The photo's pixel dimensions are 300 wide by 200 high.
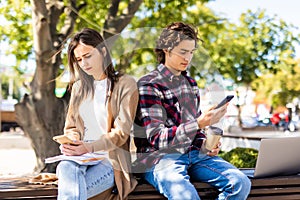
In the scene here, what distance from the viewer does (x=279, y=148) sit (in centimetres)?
360

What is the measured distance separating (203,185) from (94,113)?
2.55ft

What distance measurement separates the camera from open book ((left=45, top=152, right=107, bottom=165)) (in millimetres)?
3184

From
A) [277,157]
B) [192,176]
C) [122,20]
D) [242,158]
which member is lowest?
[242,158]

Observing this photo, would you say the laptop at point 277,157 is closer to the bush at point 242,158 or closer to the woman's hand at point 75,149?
the woman's hand at point 75,149

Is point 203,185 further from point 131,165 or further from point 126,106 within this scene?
point 126,106

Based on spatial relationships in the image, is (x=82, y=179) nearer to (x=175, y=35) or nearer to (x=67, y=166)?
(x=67, y=166)

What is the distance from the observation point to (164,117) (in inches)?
135

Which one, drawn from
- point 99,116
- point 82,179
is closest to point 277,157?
point 99,116

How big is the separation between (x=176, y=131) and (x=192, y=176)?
38 centimetres

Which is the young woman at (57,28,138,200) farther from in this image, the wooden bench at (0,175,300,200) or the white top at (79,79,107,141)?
the wooden bench at (0,175,300,200)

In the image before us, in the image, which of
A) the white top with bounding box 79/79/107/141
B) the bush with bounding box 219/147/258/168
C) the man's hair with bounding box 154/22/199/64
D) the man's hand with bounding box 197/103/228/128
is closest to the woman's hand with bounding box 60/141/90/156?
the white top with bounding box 79/79/107/141

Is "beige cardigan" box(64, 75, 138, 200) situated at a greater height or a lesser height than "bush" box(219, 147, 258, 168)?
greater

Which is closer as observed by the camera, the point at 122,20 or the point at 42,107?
the point at 42,107

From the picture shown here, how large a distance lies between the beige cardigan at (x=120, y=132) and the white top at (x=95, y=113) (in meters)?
0.04
